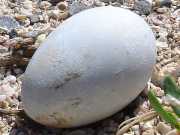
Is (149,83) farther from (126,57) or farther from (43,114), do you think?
(43,114)

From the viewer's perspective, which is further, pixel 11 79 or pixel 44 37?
pixel 44 37

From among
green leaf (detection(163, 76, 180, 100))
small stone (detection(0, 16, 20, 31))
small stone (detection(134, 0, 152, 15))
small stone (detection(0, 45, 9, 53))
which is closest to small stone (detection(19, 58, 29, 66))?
small stone (detection(0, 45, 9, 53))

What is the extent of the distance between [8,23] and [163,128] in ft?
2.83

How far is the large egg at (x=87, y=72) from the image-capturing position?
1.61m

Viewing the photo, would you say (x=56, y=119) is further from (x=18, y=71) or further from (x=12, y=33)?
(x=12, y=33)

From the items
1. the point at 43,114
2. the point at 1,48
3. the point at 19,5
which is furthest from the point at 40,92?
the point at 19,5

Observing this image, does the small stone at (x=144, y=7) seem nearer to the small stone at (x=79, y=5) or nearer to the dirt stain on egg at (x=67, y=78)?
the small stone at (x=79, y=5)

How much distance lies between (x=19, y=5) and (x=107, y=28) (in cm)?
81

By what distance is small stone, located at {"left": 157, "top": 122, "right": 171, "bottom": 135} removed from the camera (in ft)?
5.57

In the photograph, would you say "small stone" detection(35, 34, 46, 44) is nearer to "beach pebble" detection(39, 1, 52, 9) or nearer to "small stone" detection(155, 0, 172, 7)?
"beach pebble" detection(39, 1, 52, 9)

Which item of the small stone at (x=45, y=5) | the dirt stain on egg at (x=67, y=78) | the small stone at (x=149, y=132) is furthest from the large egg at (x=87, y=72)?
the small stone at (x=45, y=5)

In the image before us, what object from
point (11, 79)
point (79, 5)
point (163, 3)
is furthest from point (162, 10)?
point (11, 79)

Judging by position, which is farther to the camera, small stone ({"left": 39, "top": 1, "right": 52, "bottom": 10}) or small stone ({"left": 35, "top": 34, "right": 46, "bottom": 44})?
small stone ({"left": 39, "top": 1, "right": 52, "bottom": 10})

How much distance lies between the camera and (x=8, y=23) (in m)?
2.29
